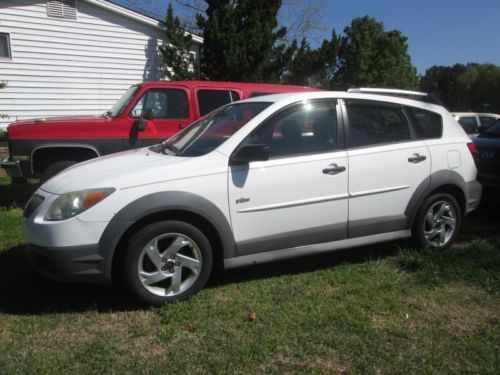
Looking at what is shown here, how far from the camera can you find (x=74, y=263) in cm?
347

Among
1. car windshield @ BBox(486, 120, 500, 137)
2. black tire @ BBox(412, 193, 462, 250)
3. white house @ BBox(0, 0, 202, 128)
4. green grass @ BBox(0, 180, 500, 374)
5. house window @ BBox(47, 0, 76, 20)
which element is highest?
house window @ BBox(47, 0, 76, 20)

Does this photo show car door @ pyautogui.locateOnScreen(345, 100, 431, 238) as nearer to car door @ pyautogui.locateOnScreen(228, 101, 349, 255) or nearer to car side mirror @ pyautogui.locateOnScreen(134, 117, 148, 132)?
car door @ pyautogui.locateOnScreen(228, 101, 349, 255)

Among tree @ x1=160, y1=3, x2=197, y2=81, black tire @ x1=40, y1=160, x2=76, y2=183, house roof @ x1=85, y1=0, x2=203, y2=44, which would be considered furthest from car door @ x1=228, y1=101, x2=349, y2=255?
house roof @ x1=85, y1=0, x2=203, y2=44

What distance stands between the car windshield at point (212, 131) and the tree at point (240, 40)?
9245 millimetres

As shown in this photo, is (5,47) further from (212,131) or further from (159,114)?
(212,131)

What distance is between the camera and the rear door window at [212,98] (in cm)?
720

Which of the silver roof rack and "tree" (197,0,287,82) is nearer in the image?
the silver roof rack

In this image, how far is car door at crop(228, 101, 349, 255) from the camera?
3.89m

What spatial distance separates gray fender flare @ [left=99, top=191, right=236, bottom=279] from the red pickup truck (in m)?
3.32

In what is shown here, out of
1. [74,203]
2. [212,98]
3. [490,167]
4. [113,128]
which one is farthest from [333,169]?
[113,128]

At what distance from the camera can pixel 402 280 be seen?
4.28m

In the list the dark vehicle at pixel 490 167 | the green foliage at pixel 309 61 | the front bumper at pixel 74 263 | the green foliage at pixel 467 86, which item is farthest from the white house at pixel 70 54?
the green foliage at pixel 467 86

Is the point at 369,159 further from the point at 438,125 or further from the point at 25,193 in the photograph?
the point at 25,193

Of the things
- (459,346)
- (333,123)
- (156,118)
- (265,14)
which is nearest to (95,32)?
(265,14)
